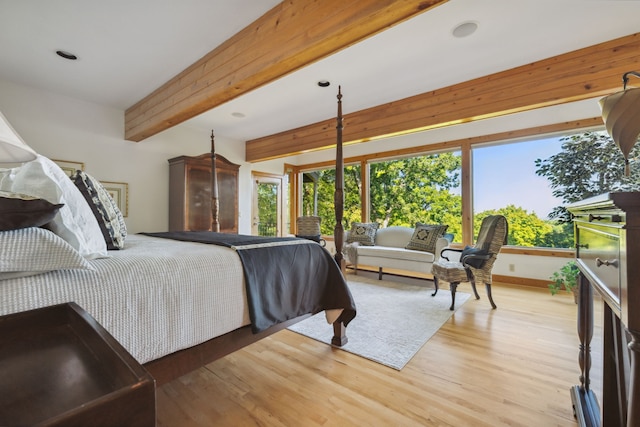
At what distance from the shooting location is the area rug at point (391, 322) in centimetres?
211

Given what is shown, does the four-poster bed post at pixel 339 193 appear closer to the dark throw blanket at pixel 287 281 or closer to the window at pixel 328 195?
the dark throw blanket at pixel 287 281

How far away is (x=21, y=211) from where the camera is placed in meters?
0.85

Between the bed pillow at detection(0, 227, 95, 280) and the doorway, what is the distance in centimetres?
501

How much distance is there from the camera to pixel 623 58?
7.84 feet

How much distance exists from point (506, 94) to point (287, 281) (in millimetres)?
2991

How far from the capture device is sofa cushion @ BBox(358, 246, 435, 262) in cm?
395

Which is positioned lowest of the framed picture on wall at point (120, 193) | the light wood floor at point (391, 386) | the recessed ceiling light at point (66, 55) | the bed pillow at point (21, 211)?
the light wood floor at point (391, 386)

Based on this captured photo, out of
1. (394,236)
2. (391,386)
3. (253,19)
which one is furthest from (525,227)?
(253,19)

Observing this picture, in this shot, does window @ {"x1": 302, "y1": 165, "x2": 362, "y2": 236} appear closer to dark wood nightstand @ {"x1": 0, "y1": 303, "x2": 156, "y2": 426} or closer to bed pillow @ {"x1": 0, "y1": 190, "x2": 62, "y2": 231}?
bed pillow @ {"x1": 0, "y1": 190, "x2": 62, "y2": 231}

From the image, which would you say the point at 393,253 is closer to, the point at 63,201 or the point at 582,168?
the point at 582,168

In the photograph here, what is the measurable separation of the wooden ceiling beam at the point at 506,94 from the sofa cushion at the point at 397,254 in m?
1.72

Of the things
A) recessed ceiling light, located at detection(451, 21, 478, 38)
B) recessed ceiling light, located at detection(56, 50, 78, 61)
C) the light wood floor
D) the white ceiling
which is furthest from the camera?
recessed ceiling light, located at detection(56, 50, 78, 61)

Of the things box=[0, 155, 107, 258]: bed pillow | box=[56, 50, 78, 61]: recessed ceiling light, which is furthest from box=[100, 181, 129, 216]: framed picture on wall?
box=[0, 155, 107, 258]: bed pillow

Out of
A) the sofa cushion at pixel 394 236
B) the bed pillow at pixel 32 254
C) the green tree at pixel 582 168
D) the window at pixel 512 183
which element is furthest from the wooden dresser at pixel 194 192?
the green tree at pixel 582 168
